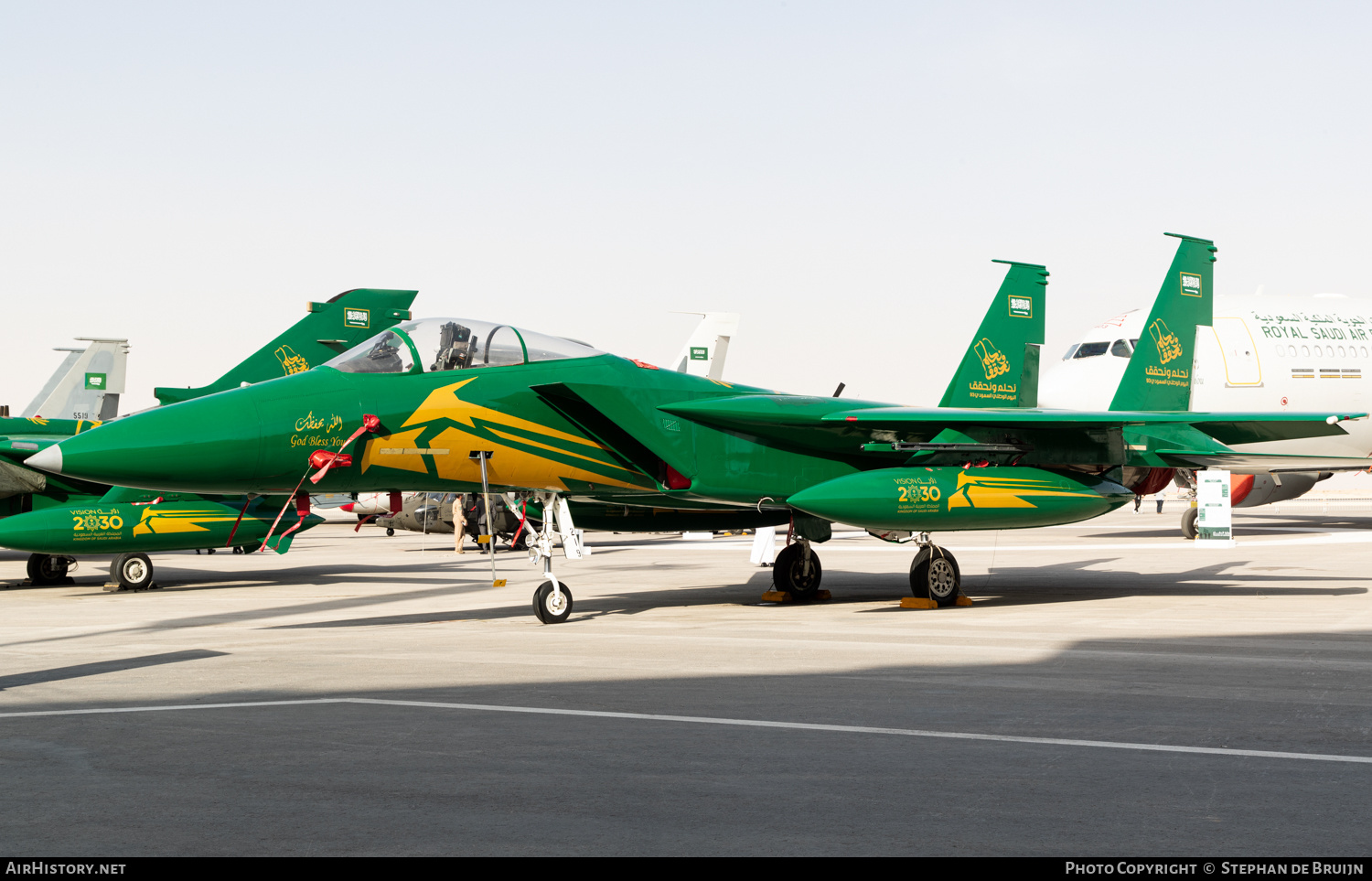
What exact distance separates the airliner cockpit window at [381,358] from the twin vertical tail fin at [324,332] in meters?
8.79

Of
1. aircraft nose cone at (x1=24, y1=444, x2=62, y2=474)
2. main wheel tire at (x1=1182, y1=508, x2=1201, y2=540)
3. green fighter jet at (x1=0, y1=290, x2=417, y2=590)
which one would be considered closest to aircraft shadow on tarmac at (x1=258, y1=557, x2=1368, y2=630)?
aircraft nose cone at (x1=24, y1=444, x2=62, y2=474)

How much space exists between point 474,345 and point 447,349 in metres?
0.27

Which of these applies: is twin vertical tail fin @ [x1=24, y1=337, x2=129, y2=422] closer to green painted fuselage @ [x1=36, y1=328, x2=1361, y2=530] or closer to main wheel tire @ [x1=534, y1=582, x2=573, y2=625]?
green painted fuselage @ [x1=36, y1=328, x2=1361, y2=530]

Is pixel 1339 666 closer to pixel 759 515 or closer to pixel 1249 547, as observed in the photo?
pixel 759 515

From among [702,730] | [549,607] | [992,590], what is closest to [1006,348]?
[992,590]

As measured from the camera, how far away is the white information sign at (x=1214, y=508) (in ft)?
82.6

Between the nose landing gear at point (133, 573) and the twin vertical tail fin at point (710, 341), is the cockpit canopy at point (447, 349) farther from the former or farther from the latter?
the twin vertical tail fin at point (710, 341)

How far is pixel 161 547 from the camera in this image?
59.0ft

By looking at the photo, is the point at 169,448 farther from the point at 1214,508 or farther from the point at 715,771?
the point at 1214,508

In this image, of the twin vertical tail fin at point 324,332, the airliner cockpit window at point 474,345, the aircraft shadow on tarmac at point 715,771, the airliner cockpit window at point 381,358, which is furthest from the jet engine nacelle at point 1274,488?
the airliner cockpit window at point 381,358

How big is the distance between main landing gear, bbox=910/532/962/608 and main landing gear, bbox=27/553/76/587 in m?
14.2

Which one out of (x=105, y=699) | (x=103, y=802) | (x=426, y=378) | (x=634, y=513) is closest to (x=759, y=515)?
(x=634, y=513)

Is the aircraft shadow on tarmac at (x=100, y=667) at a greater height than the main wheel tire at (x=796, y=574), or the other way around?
the main wheel tire at (x=796, y=574)

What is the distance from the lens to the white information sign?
991 inches
